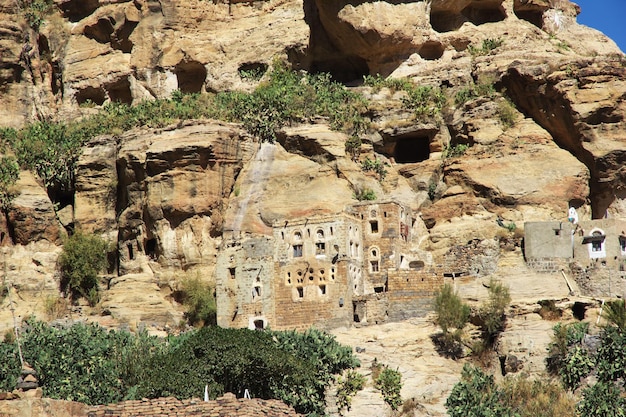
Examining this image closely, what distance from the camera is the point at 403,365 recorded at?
172 ft

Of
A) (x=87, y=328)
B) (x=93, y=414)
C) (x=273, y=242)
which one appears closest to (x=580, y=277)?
(x=273, y=242)

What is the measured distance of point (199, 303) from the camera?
199 ft

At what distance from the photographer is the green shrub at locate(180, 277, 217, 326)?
198 ft

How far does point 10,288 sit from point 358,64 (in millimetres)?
26497

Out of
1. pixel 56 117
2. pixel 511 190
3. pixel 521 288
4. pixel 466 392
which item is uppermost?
pixel 56 117

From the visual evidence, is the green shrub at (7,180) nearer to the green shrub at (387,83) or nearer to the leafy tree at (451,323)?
the green shrub at (387,83)

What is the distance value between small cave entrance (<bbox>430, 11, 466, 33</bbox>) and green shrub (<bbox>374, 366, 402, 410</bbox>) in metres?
31.8

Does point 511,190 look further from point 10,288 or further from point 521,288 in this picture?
point 10,288

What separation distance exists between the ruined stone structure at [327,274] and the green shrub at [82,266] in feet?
24.8

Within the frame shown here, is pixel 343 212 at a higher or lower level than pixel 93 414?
higher

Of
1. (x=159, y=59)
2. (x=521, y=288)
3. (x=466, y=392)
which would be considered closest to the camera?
(x=466, y=392)

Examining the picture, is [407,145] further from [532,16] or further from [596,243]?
[596,243]

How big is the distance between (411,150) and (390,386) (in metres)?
23.0

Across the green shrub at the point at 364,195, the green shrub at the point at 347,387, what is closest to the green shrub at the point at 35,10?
the green shrub at the point at 364,195
